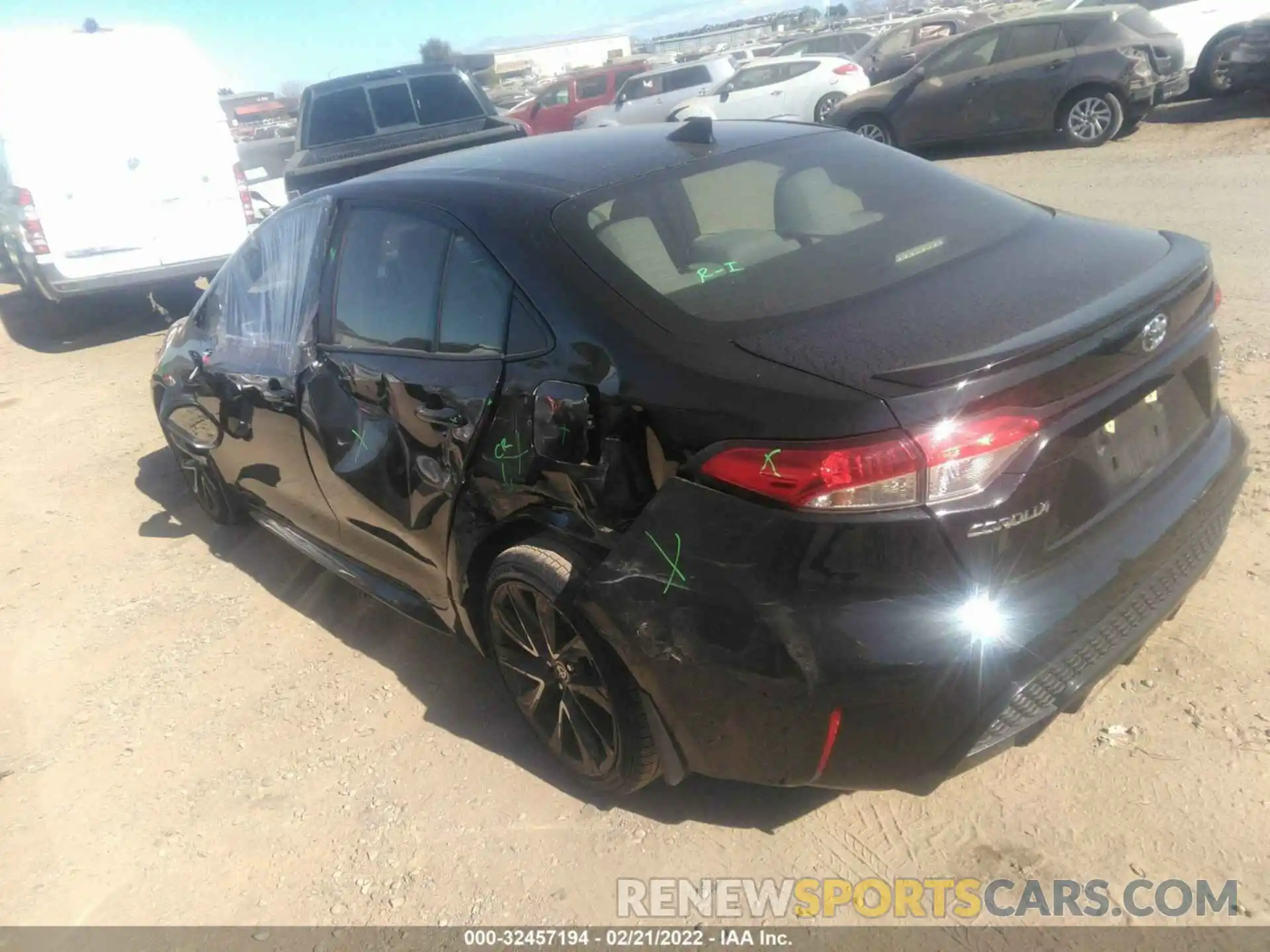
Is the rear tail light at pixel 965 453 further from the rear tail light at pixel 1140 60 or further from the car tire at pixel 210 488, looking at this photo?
the rear tail light at pixel 1140 60

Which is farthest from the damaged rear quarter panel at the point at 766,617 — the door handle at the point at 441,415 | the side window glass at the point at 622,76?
the side window glass at the point at 622,76

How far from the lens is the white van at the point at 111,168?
914 cm

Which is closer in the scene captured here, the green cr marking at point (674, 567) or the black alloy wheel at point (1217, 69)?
the green cr marking at point (674, 567)

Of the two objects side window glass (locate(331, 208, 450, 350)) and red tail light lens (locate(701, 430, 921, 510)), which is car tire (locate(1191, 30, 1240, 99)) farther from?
red tail light lens (locate(701, 430, 921, 510))

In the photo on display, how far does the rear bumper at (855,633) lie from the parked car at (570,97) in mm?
19729

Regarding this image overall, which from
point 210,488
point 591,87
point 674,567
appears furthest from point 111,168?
point 591,87

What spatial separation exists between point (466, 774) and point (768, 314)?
1.68m

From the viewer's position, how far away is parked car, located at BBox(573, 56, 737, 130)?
58.3 ft

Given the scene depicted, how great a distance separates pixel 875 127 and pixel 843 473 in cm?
1277

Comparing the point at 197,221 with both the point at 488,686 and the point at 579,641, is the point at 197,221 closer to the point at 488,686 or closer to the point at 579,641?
the point at 488,686

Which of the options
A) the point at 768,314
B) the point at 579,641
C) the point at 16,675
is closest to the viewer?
the point at 768,314

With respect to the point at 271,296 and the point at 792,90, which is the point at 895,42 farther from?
the point at 271,296

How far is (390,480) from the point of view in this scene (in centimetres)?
327

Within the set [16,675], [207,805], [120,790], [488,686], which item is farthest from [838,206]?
[16,675]
